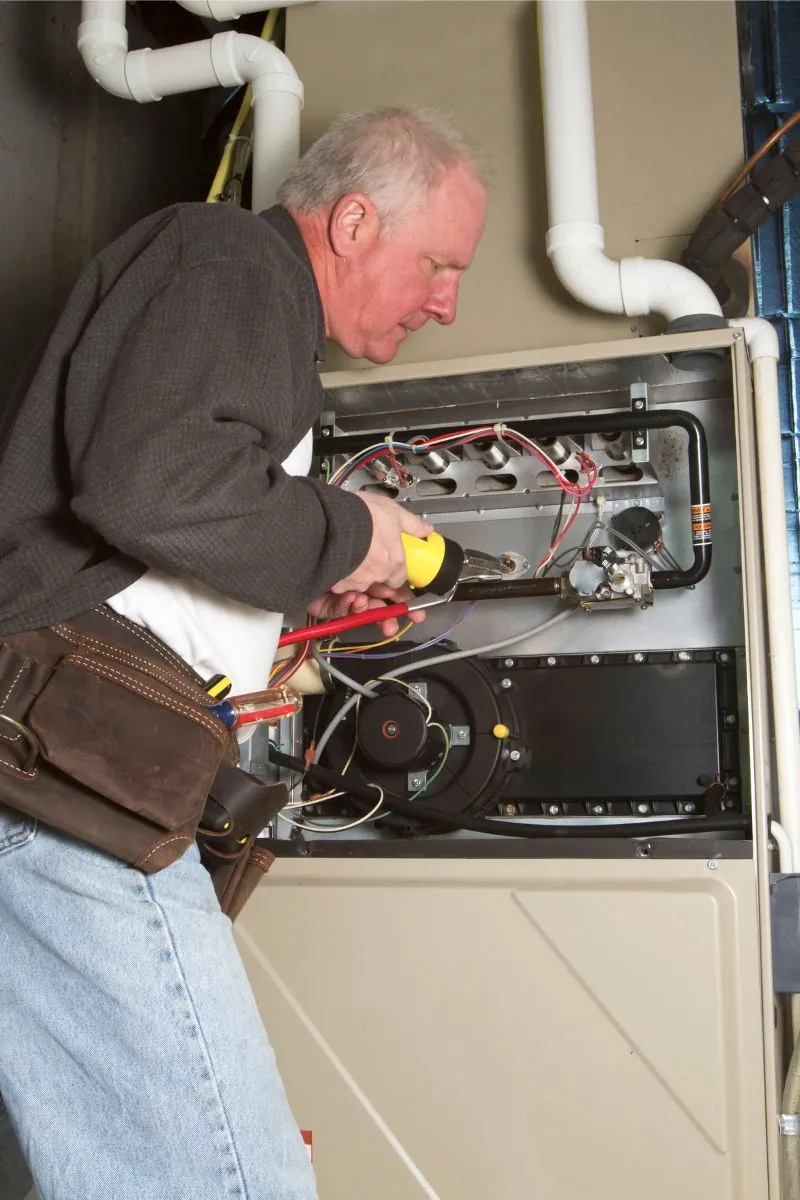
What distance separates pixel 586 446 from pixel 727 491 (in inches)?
8.2

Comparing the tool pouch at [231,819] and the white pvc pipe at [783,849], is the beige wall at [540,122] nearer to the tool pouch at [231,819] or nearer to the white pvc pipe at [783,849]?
the white pvc pipe at [783,849]

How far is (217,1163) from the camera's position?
90cm

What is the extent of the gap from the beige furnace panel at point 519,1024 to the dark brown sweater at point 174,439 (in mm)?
600

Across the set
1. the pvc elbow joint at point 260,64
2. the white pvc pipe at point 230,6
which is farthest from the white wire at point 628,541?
the white pvc pipe at point 230,6

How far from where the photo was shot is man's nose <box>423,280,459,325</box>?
4.41ft

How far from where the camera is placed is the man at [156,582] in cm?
88

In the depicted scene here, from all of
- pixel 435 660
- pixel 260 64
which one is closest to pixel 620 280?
pixel 435 660

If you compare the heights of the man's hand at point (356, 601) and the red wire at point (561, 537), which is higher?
the red wire at point (561, 537)

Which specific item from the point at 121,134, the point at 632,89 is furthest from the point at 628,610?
the point at 121,134

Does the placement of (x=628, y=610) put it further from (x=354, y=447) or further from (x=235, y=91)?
(x=235, y=91)

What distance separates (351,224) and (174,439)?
0.47 meters

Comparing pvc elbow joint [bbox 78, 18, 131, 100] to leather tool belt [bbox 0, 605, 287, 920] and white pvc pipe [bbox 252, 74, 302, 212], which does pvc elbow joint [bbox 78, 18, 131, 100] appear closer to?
white pvc pipe [bbox 252, 74, 302, 212]

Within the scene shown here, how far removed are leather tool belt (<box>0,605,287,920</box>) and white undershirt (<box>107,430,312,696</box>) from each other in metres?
0.03

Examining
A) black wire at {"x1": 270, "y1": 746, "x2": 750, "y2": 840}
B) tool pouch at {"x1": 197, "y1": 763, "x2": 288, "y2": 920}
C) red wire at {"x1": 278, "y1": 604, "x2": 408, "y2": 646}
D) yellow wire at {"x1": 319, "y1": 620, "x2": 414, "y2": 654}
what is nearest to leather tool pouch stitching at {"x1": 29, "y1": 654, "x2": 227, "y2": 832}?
tool pouch at {"x1": 197, "y1": 763, "x2": 288, "y2": 920}
